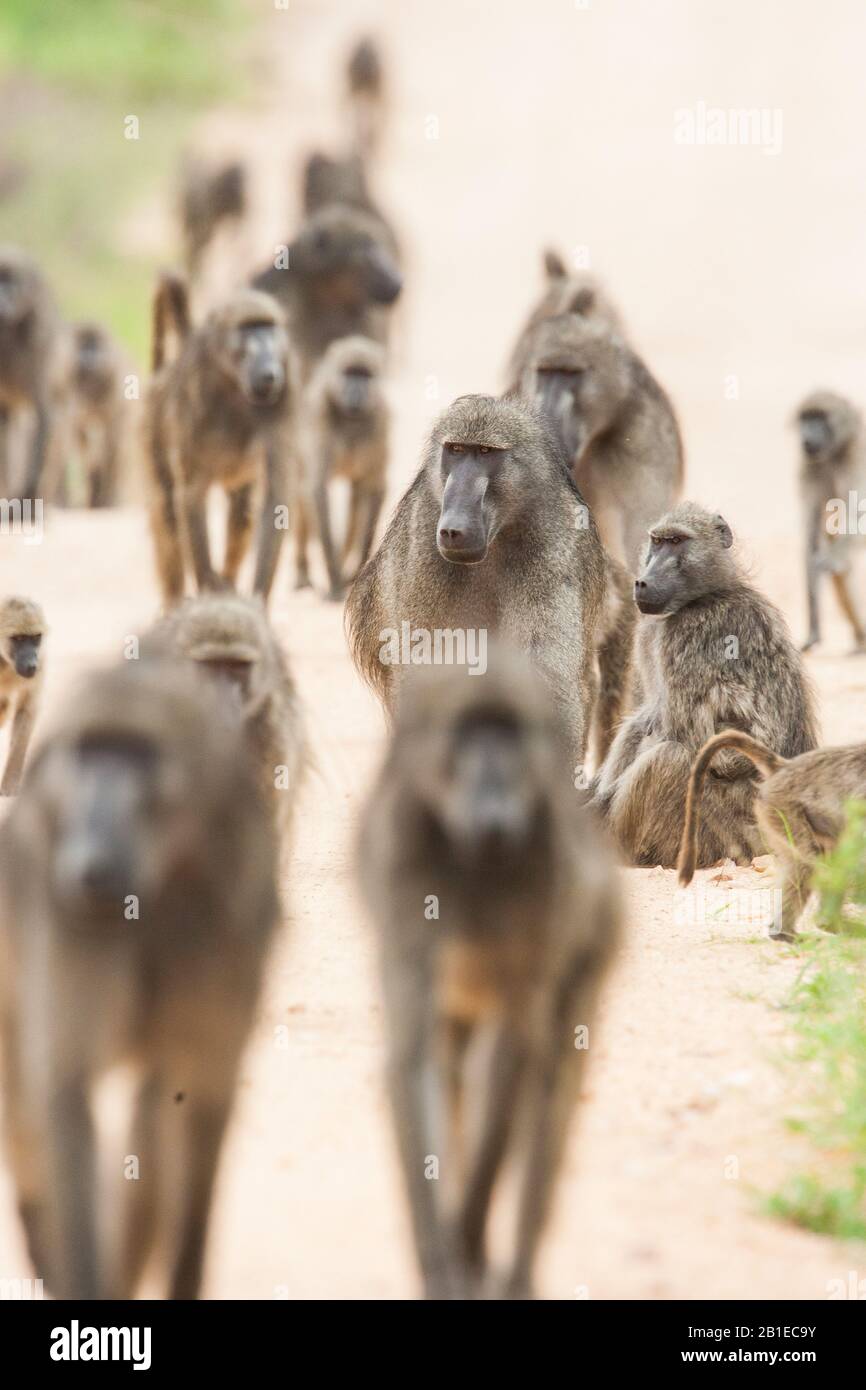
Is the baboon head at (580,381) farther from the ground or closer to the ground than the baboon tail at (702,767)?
farther from the ground

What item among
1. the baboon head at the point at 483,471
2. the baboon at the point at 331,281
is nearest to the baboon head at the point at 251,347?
the baboon at the point at 331,281

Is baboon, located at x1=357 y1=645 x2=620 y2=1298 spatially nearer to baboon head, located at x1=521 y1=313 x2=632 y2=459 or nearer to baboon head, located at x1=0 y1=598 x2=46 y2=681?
baboon head, located at x1=0 y1=598 x2=46 y2=681

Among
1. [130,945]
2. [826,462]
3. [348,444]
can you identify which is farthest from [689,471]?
[130,945]

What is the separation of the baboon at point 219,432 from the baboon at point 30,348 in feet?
8.30

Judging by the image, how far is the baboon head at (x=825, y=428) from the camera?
948 centimetres

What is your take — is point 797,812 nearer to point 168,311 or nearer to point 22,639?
point 22,639

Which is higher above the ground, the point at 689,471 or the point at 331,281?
→ the point at 331,281

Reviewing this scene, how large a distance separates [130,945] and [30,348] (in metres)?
9.29

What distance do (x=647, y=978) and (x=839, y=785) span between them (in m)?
0.67

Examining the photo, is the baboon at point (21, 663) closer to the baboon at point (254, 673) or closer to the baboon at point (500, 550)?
the baboon at point (254, 673)

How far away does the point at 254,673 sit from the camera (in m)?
4.91

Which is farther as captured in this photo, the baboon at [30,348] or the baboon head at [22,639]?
the baboon at [30,348]

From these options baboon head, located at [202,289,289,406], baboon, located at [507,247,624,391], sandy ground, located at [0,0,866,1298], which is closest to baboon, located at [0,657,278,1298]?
sandy ground, located at [0,0,866,1298]
